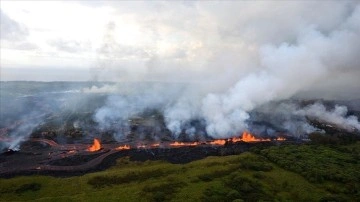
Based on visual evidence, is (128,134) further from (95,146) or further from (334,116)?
(334,116)

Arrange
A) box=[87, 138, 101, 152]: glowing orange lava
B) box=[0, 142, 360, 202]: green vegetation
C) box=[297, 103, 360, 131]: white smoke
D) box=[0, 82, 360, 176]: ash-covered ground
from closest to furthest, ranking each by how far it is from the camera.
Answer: box=[0, 142, 360, 202]: green vegetation, box=[0, 82, 360, 176]: ash-covered ground, box=[87, 138, 101, 152]: glowing orange lava, box=[297, 103, 360, 131]: white smoke

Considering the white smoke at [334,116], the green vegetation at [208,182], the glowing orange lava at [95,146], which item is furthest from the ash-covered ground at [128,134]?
the green vegetation at [208,182]

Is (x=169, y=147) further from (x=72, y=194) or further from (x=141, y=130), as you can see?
(x=72, y=194)

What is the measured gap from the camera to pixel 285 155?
9356cm

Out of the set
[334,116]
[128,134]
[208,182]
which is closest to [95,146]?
[128,134]

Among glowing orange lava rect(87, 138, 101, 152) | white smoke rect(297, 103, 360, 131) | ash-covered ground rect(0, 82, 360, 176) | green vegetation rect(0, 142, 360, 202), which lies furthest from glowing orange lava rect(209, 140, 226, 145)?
white smoke rect(297, 103, 360, 131)

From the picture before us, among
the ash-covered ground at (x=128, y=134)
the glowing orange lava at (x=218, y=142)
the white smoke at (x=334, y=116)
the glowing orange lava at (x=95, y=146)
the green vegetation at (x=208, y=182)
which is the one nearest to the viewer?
the green vegetation at (x=208, y=182)

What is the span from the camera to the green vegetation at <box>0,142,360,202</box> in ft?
222

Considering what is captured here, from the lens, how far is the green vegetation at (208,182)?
6775 cm

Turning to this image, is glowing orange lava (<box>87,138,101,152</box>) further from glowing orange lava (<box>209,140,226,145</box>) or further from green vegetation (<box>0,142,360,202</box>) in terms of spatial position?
glowing orange lava (<box>209,140,226,145</box>)

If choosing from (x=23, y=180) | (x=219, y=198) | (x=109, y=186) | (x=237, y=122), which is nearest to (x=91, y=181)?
(x=109, y=186)

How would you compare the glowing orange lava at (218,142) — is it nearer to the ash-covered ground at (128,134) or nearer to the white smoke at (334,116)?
the ash-covered ground at (128,134)

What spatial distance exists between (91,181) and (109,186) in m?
4.38

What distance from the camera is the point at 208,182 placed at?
74.3 m
